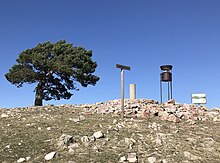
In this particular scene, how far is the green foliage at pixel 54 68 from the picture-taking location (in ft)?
102

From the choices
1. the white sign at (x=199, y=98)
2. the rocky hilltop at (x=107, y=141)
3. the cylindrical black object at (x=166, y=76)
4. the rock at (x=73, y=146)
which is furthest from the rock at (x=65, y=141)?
the cylindrical black object at (x=166, y=76)

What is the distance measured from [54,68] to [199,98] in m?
17.1

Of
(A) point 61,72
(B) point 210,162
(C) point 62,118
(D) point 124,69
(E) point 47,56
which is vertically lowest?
(B) point 210,162

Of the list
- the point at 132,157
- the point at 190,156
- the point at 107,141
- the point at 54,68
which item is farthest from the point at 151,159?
the point at 54,68

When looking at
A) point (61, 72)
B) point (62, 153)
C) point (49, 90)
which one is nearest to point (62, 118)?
point (62, 153)

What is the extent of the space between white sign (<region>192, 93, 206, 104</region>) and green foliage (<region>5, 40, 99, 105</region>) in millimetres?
14647

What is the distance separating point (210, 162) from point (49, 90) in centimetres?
2819

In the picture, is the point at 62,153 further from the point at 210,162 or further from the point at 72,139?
the point at 210,162

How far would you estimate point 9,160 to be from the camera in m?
8.11

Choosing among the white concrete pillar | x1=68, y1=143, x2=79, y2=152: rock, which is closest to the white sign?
the white concrete pillar

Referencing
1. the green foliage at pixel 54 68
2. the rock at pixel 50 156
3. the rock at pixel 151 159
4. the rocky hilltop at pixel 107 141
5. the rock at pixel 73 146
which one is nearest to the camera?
the rock at pixel 151 159

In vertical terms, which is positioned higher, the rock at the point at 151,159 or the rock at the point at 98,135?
the rock at the point at 98,135

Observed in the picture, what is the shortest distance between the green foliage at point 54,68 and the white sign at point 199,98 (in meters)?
14.6

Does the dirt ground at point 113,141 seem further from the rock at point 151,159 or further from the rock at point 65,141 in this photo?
the rock at point 65,141
